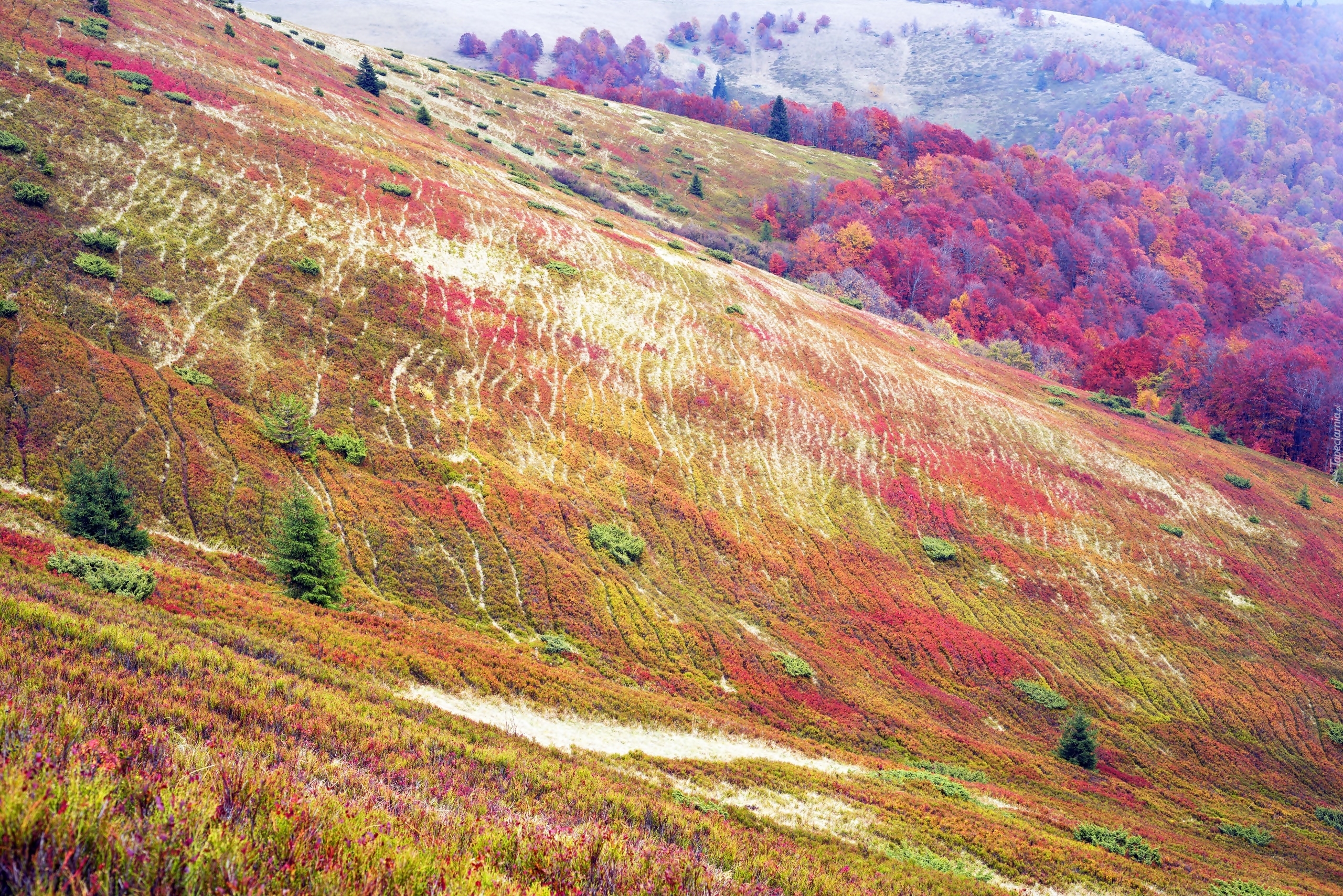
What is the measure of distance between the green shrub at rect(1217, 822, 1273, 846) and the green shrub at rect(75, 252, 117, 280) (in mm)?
43801

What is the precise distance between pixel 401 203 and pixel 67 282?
18.3m

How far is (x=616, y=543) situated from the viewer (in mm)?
23125

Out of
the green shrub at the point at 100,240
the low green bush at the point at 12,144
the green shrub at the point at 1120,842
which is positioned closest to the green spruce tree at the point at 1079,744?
the green shrub at the point at 1120,842

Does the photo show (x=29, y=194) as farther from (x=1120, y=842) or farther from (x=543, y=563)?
(x=1120, y=842)

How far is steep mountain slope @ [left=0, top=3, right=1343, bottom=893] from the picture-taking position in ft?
18.4

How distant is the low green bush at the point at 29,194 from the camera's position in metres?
21.5

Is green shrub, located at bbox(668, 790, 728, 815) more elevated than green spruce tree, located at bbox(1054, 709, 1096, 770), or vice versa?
green shrub, located at bbox(668, 790, 728, 815)

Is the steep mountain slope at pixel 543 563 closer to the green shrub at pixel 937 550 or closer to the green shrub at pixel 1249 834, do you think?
the green shrub at pixel 937 550

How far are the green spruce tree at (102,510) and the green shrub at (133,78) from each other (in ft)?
99.8

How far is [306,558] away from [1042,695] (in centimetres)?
2707

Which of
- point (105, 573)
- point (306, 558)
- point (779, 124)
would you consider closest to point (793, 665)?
→ point (306, 558)

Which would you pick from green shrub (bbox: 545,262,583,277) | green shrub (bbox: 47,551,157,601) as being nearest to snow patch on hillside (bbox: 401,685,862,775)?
green shrub (bbox: 47,551,157,601)

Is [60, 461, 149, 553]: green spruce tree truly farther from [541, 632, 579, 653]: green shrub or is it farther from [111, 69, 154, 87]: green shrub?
[111, 69, 154, 87]: green shrub

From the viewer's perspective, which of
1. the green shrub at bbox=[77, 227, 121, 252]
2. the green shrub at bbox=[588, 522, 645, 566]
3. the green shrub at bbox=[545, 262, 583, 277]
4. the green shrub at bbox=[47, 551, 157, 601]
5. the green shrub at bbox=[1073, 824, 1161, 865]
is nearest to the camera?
the green shrub at bbox=[47, 551, 157, 601]
